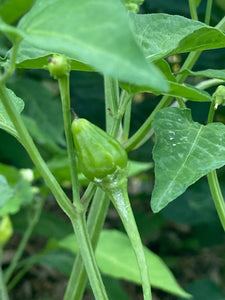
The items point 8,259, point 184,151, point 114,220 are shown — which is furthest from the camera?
point 114,220

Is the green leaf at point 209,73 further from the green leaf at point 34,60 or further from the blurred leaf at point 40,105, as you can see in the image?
the blurred leaf at point 40,105

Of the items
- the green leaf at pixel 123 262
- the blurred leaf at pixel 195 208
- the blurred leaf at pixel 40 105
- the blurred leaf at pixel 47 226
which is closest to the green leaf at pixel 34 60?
the green leaf at pixel 123 262

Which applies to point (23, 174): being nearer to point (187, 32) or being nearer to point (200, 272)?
point (187, 32)

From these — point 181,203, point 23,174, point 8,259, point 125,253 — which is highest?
point 23,174

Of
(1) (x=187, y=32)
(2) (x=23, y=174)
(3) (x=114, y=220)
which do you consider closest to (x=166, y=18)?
(1) (x=187, y=32)

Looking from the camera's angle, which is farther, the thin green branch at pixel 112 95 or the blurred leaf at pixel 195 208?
the blurred leaf at pixel 195 208

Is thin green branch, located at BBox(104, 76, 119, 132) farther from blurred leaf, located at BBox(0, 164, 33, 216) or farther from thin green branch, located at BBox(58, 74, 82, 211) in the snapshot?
blurred leaf, located at BBox(0, 164, 33, 216)
